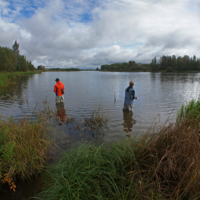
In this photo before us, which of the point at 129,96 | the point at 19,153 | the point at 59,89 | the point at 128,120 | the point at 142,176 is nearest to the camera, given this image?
the point at 142,176

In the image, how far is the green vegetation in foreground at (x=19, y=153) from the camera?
3.32m

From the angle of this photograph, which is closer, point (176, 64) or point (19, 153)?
point (19, 153)

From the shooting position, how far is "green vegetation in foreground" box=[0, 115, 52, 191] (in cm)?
332

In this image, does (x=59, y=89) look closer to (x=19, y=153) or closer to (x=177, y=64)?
(x=19, y=153)

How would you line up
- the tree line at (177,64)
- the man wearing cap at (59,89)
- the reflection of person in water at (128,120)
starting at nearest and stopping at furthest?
the reflection of person in water at (128,120) → the man wearing cap at (59,89) → the tree line at (177,64)

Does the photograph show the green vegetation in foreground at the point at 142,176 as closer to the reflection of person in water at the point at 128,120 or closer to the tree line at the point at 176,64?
the reflection of person in water at the point at 128,120

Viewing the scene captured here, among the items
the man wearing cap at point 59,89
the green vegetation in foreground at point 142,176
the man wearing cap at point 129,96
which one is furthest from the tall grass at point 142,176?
the man wearing cap at point 59,89

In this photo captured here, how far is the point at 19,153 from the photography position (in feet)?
11.4

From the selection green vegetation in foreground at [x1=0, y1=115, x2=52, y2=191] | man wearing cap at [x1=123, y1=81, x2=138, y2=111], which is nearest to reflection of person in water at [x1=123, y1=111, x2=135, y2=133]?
man wearing cap at [x1=123, y1=81, x2=138, y2=111]

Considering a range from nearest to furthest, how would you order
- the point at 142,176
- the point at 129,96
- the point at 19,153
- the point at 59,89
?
the point at 142,176
the point at 19,153
the point at 129,96
the point at 59,89

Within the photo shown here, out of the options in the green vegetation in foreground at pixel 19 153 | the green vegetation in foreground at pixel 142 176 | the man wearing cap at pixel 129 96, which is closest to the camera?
the green vegetation in foreground at pixel 142 176

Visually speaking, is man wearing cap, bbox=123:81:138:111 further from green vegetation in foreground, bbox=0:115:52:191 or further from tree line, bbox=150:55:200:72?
tree line, bbox=150:55:200:72

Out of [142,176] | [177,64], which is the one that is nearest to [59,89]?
[142,176]

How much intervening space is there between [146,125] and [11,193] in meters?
7.03
